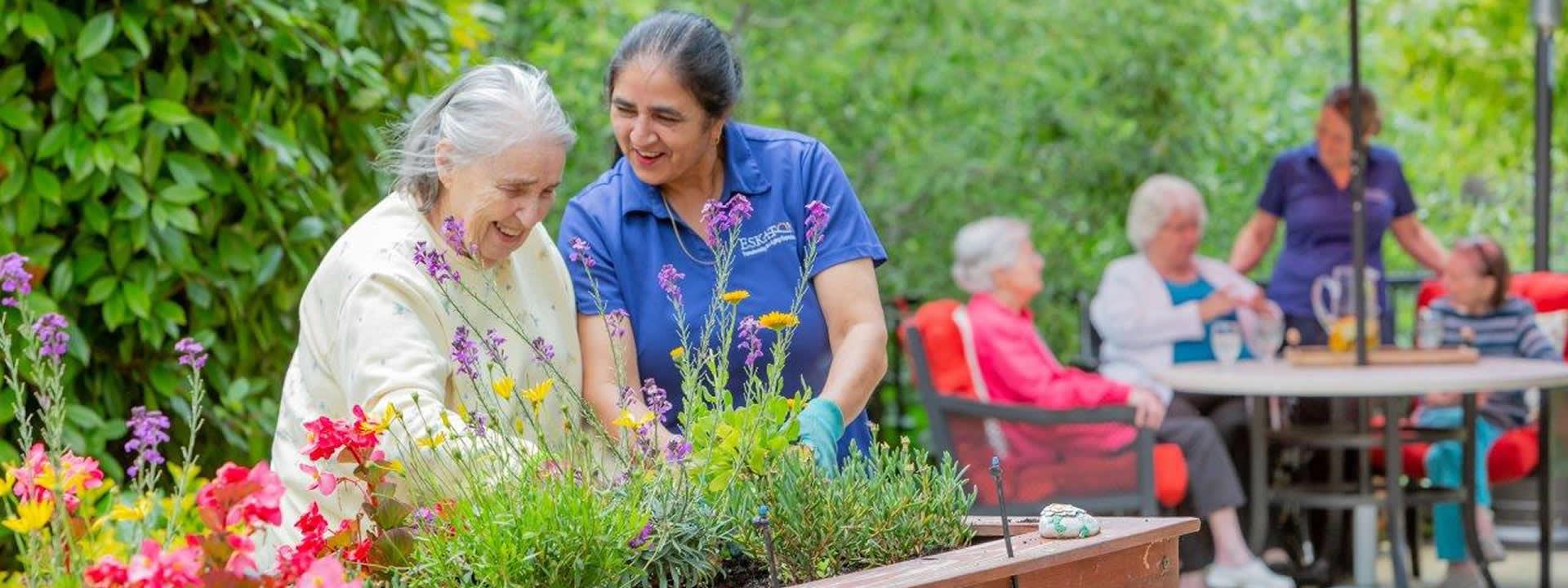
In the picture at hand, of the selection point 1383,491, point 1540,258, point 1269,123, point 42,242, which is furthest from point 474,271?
point 1269,123

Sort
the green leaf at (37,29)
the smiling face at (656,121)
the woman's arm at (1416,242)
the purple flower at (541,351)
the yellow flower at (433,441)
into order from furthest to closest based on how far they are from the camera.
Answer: the woman's arm at (1416,242) → the green leaf at (37,29) → the smiling face at (656,121) → the purple flower at (541,351) → the yellow flower at (433,441)

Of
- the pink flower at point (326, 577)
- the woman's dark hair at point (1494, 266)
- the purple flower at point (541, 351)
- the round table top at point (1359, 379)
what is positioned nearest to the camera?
the pink flower at point (326, 577)

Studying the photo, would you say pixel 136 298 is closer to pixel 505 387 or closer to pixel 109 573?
pixel 505 387

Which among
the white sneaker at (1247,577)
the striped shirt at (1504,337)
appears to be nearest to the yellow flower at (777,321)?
the white sneaker at (1247,577)

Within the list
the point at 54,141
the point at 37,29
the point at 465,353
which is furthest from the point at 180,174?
the point at 465,353

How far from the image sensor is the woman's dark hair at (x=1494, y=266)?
19.8 feet

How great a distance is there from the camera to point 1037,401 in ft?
17.4

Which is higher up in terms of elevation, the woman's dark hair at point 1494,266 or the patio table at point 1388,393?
the woman's dark hair at point 1494,266

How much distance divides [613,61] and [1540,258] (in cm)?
476

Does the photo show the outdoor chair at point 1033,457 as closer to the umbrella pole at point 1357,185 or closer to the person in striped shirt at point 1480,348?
the umbrella pole at point 1357,185

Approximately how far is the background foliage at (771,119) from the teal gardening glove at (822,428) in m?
1.04

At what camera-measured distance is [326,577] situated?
5.24 ft

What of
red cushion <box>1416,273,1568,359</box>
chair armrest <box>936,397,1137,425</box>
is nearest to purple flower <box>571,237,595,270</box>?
chair armrest <box>936,397,1137,425</box>

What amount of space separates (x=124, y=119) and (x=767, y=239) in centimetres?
113
